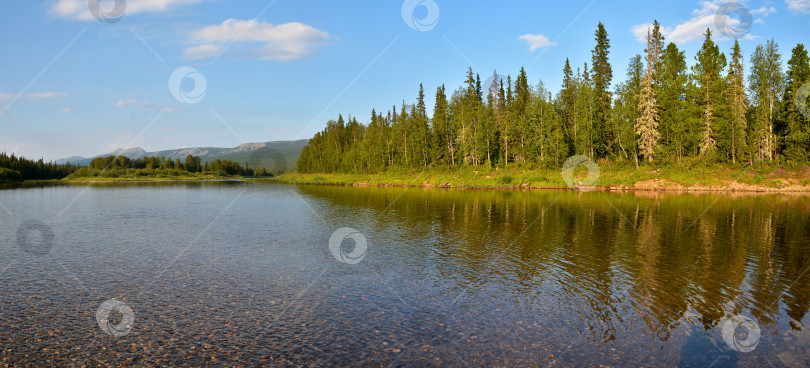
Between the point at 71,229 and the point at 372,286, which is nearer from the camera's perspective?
the point at 372,286

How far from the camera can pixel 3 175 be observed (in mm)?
163125

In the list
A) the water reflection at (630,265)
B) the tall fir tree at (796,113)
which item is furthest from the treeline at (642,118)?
the water reflection at (630,265)

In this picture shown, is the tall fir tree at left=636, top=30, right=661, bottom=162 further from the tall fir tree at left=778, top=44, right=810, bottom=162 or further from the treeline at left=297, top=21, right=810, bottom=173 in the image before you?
the tall fir tree at left=778, top=44, right=810, bottom=162

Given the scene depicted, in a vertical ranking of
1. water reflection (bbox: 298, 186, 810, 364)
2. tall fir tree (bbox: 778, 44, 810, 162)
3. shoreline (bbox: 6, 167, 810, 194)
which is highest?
tall fir tree (bbox: 778, 44, 810, 162)

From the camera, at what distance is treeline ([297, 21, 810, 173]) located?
72.6m

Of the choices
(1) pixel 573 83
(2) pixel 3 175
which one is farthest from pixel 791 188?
(2) pixel 3 175

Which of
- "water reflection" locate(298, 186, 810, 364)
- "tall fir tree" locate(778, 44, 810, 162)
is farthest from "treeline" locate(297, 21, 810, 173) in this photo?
"water reflection" locate(298, 186, 810, 364)

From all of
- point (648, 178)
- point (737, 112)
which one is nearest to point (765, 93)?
point (737, 112)

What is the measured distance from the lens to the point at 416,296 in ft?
55.6

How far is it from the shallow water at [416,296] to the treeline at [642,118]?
161 ft

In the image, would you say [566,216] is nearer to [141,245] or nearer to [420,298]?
[420,298]

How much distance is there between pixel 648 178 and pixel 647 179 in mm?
291

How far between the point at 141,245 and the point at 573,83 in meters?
100

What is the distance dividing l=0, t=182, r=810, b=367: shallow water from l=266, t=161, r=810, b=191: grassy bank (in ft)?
138
